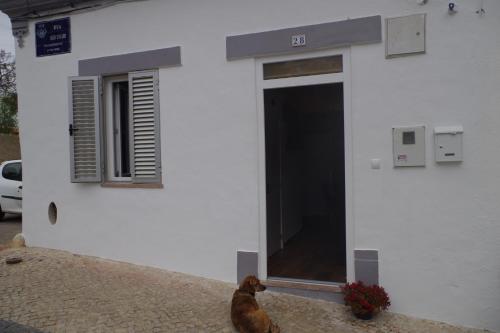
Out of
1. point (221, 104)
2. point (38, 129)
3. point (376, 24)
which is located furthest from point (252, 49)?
point (38, 129)

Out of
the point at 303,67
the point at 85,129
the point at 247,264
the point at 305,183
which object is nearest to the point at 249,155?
the point at 303,67

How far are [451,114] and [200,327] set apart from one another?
332 centimetres

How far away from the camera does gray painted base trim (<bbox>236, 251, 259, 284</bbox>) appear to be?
5.41m

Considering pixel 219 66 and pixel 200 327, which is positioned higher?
pixel 219 66

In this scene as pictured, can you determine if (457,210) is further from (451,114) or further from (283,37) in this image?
(283,37)

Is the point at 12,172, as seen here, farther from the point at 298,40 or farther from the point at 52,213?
the point at 298,40

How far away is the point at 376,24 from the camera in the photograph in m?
4.78

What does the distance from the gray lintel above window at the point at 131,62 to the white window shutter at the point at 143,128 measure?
0.39ft

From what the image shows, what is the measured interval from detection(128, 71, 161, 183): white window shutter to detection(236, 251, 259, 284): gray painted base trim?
1556 millimetres

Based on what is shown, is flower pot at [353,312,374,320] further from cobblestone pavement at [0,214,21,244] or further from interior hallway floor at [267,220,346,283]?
cobblestone pavement at [0,214,21,244]

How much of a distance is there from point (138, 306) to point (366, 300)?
2.43 metres

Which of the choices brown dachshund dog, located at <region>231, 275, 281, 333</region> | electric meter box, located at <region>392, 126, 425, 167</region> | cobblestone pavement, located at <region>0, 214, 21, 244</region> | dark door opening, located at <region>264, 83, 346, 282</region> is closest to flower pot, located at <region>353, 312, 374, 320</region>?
dark door opening, located at <region>264, 83, 346, 282</region>

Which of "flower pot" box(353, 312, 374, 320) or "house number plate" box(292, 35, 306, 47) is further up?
"house number plate" box(292, 35, 306, 47)

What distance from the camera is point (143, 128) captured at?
616cm
